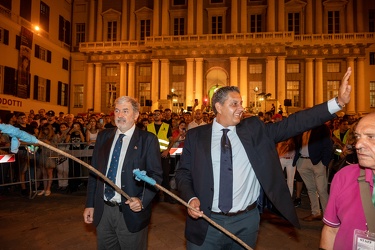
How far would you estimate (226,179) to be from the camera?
2848mm

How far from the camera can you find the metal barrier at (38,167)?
850 centimetres

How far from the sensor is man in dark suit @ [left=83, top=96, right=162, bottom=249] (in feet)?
10.3

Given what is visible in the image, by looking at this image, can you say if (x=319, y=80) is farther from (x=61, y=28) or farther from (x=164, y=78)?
(x=61, y=28)

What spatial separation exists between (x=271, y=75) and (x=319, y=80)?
587 cm

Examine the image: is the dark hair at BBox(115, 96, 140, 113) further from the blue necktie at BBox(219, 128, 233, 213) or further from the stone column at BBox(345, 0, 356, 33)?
the stone column at BBox(345, 0, 356, 33)

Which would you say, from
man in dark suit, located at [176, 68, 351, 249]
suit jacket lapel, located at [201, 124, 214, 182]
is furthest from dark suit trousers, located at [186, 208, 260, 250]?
suit jacket lapel, located at [201, 124, 214, 182]

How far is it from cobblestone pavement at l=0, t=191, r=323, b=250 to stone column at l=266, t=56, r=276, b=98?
86.6 ft

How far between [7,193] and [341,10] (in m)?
38.7

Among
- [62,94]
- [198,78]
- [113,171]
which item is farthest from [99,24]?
[113,171]

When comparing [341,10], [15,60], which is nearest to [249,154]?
[15,60]

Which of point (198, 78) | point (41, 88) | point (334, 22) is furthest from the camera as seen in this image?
point (334, 22)

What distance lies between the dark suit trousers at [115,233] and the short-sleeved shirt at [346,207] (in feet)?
6.11

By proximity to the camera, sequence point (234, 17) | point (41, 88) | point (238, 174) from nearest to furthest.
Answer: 1. point (238, 174)
2. point (41, 88)
3. point (234, 17)

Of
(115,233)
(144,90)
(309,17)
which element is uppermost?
(309,17)
